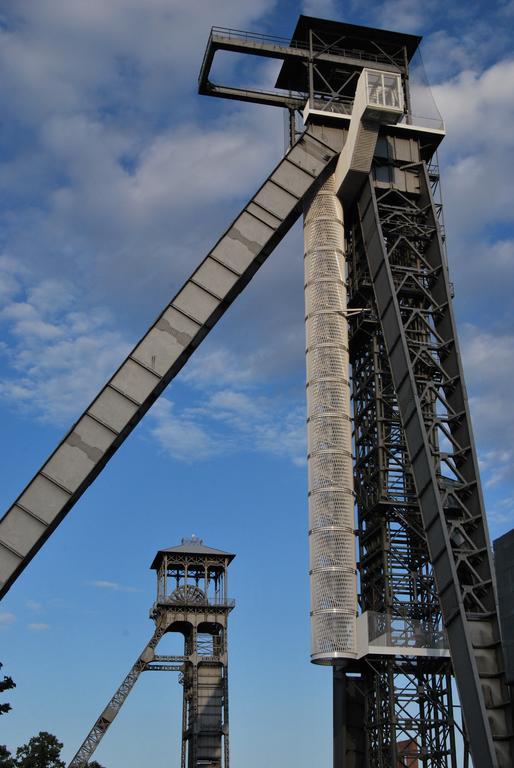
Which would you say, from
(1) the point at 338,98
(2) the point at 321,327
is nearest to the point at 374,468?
(2) the point at 321,327

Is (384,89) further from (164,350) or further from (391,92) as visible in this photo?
(164,350)

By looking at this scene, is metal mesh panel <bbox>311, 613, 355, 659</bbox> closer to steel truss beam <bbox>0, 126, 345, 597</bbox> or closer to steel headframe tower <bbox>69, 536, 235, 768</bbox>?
steel truss beam <bbox>0, 126, 345, 597</bbox>

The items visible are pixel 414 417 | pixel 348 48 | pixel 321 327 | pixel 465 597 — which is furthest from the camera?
pixel 348 48

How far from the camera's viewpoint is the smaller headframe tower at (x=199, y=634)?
Answer: 7250 cm

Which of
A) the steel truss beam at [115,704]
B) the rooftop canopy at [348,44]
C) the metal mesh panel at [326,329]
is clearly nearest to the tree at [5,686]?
the metal mesh panel at [326,329]

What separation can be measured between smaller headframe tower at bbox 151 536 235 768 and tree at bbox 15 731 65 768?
73.0 feet

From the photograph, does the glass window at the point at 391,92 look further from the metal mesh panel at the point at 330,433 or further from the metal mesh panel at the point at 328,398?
the metal mesh panel at the point at 330,433

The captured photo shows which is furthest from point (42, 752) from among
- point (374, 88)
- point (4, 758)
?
point (374, 88)

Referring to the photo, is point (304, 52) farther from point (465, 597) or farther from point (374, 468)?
point (465, 597)

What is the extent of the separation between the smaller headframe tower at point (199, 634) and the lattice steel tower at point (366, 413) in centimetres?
4206

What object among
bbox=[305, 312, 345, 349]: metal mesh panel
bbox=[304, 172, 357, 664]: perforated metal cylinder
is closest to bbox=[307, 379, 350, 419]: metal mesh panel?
bbox=[304, 172, 357, 664]: perforated metal cylinder

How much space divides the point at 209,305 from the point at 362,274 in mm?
8355

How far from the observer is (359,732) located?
3306 centimetres

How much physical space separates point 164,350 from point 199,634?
50.2 m
